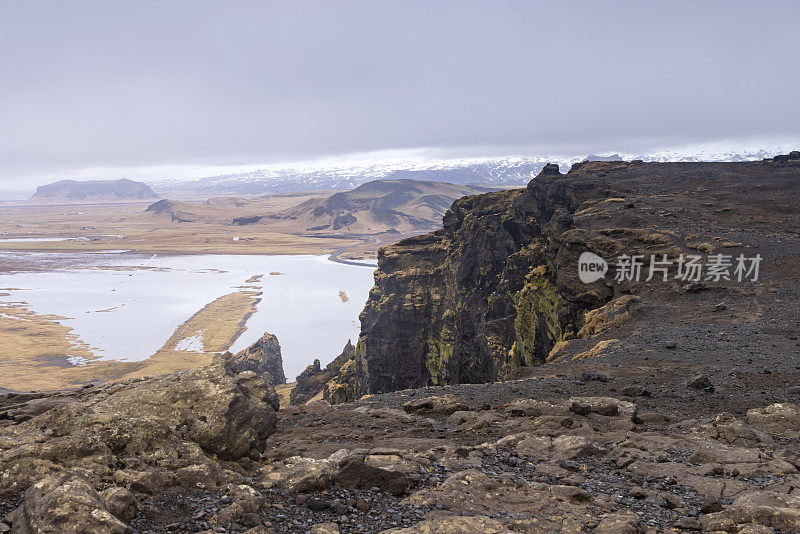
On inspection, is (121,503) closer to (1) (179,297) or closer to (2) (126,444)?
(2) (126,444)

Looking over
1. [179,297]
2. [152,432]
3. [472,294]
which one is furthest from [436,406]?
[179,297]

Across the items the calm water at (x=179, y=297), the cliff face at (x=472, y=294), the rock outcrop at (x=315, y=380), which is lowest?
the rock outcrop at (x=315, y=380)

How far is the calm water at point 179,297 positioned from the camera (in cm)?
8656

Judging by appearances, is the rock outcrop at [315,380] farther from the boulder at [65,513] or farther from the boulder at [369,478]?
the boulder at [65,513]

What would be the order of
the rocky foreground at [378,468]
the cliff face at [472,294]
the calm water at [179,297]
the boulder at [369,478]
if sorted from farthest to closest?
the calm water at [179,297], the cliff face at [472,294], the boulder at [369,478], the rocky foreground at [378,468]

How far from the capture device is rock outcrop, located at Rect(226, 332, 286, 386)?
67500 millimetres

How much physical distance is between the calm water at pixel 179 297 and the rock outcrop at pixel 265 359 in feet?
18.3

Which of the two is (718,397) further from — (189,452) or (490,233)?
(490,233)

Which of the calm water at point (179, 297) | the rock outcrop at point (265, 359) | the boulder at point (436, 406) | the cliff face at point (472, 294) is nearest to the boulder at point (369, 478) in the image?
the boulder at point (436, 406)

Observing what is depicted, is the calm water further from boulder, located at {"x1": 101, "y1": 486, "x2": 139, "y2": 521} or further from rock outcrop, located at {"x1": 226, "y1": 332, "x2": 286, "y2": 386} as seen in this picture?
boulder, located at {"x1": 101, "y1": 486, "x2": 139, "y2": 521}

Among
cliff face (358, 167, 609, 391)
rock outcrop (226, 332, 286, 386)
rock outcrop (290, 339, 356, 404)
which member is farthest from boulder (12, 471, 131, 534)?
rock outcrop (226, 332, 286, 386)

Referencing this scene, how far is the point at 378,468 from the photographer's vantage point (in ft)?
27.2

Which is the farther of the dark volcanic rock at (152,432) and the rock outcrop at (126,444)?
the dark volcanic rock at (152,432)

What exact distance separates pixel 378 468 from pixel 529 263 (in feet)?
133
